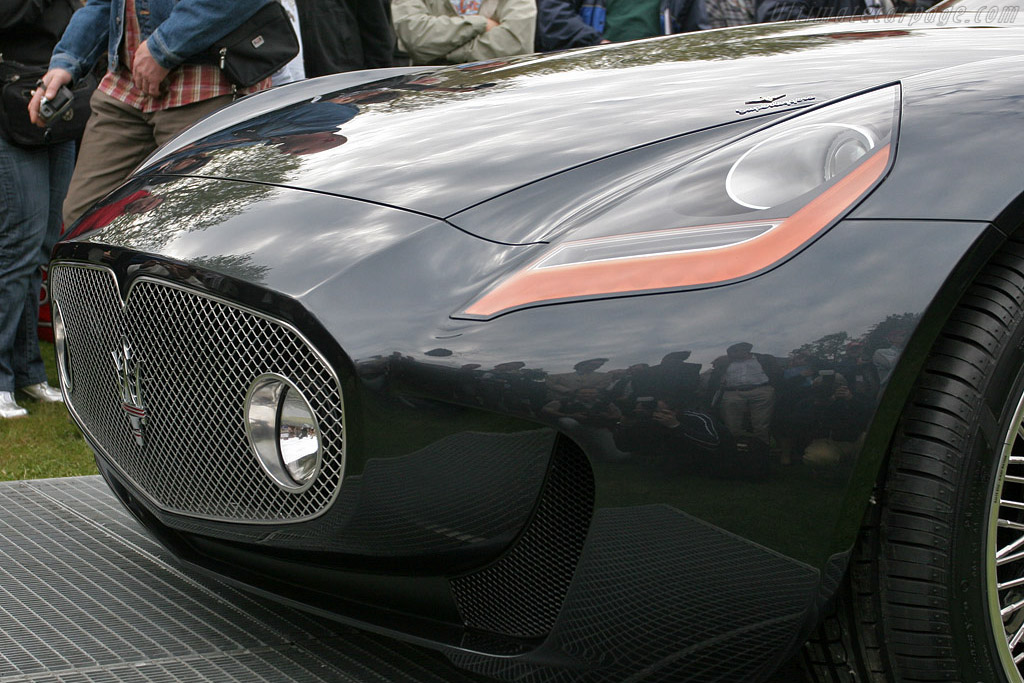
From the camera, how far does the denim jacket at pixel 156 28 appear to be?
3.62m

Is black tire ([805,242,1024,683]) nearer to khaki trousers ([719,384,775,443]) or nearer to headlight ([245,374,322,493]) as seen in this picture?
khaki trousers ([719,384,775,443])

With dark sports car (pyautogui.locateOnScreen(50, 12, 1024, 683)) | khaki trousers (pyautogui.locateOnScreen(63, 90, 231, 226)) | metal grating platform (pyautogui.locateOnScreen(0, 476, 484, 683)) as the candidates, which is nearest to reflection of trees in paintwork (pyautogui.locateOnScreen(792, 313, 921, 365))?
dark sports car (pyautogui.locateOnScreen(50, 12, 1024, 683))

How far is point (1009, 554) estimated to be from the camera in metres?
1.62

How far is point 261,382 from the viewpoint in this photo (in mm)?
1558

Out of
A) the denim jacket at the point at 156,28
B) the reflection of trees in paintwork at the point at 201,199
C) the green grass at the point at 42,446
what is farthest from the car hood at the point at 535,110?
the green grass at the point at 42,446

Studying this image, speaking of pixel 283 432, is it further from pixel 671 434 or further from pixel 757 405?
pixel 757 405

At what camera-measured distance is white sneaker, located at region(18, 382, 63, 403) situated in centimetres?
442

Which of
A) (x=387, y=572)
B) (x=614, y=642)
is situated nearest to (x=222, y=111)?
(x=387, y=572)

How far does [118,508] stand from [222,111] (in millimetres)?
1035

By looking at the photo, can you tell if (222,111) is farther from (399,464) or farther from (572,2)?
(572,2)

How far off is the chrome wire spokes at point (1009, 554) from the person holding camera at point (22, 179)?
3614mm

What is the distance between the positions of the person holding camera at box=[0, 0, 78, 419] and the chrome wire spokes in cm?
361

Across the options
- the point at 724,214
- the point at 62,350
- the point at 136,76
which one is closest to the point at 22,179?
the point at 136,76

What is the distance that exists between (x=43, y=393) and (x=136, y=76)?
4.76 ft
